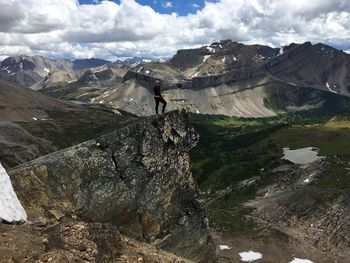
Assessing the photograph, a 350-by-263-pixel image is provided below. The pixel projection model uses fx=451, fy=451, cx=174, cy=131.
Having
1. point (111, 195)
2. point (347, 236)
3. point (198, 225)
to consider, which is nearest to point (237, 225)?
point (347, 236)

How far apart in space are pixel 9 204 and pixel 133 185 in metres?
13.5

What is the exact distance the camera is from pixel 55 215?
32.6 metres

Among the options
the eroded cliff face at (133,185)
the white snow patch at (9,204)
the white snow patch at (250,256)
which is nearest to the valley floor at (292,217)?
the white snow patch at (250,256)

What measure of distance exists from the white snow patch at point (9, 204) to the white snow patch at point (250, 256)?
2661 inches

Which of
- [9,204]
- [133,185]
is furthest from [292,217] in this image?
[9,204]

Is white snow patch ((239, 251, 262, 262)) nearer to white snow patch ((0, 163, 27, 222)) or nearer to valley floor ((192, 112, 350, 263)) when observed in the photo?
valley floor ((192, 112, 350, 263))

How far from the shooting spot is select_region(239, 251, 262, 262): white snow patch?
90.3 m

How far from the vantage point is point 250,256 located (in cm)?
9188

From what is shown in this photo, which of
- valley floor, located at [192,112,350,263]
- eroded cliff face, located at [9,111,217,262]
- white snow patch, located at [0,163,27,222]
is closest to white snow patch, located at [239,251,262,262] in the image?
valley floor, located at [192,112,350,263]

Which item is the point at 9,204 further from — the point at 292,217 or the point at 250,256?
the point at 292,217

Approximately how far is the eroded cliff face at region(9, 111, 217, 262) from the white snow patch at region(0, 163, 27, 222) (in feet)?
5.20

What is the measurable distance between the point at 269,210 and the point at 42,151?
87018 mm

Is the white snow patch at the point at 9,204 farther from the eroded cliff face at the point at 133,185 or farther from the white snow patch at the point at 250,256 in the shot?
the white snow patch at the point at 250,256

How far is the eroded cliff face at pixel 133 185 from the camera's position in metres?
34.8
